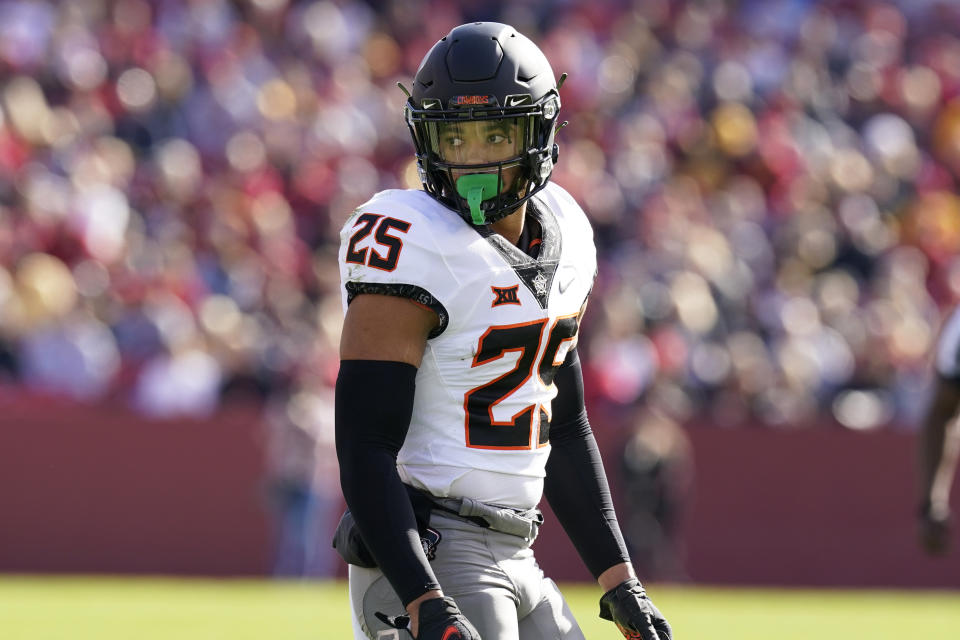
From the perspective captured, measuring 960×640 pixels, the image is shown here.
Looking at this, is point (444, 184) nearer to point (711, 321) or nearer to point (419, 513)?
point (419, 513)

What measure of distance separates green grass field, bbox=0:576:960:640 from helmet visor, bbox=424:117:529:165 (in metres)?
5.35

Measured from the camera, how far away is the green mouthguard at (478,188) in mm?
3346

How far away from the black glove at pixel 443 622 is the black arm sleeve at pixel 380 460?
5 centimetres

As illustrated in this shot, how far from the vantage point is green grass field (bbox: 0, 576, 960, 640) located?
8.77 metres

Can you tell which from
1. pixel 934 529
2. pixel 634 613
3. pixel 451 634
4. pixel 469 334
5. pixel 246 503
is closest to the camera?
pixel 451 634

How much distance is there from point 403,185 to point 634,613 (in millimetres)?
9306

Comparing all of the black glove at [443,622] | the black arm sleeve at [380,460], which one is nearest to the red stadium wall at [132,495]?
the black arm sleeve at [380,460]

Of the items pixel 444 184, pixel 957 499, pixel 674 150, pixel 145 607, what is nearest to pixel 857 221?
pixel 674 150

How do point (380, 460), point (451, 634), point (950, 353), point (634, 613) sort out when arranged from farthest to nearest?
point (950, 353) < point (634, 613) < point (380, 460) < point (451, 634)

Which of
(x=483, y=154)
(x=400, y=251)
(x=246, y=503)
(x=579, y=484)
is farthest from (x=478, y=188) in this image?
(x=246, y=503)

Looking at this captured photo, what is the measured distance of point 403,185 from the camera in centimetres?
1266

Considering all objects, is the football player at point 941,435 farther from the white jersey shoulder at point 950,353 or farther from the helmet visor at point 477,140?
the helmet visor at point 477,140

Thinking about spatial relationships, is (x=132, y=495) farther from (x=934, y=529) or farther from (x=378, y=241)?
(x=378, y=241)

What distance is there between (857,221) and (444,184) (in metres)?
11.7
